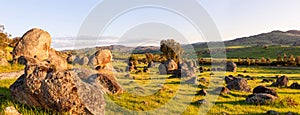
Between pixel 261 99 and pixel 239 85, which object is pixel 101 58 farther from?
pixel 261 99

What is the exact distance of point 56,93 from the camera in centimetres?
1302

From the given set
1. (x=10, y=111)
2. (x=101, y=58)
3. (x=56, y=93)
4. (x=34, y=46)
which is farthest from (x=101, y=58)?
(x=10, y=111)

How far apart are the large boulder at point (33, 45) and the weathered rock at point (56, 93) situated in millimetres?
34344

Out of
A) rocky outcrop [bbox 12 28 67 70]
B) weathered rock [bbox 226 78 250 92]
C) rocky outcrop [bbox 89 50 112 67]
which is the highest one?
rocky outcrop [bbox 12 28 67 70]

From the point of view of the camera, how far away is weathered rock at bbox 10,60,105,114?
512 inches

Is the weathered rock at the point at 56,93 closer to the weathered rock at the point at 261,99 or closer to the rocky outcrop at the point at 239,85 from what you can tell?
the weathered rock at the point at 261,99

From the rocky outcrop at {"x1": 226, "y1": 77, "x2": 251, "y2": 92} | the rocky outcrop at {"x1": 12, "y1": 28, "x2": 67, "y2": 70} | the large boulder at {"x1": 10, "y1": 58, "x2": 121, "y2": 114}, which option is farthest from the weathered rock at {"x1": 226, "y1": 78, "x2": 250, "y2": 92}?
the rocky outcrop at {"x1": 12, "y1": 28, "x2": 67, "y2": 70}

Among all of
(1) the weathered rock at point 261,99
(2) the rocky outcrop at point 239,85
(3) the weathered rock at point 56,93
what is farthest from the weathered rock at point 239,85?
(3) the weathered rock at point 56,93

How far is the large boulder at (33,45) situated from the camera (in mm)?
46069

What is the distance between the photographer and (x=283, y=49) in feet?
533

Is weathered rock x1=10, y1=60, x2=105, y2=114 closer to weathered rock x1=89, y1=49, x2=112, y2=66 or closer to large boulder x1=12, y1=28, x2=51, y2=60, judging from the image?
large boulder x1=12, y1=28, x2=51, y2=60

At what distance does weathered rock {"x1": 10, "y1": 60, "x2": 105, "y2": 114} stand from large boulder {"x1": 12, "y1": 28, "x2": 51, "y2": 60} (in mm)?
34344

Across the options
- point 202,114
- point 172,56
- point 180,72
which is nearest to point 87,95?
point 202,114

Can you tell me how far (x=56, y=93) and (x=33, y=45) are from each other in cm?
3762
